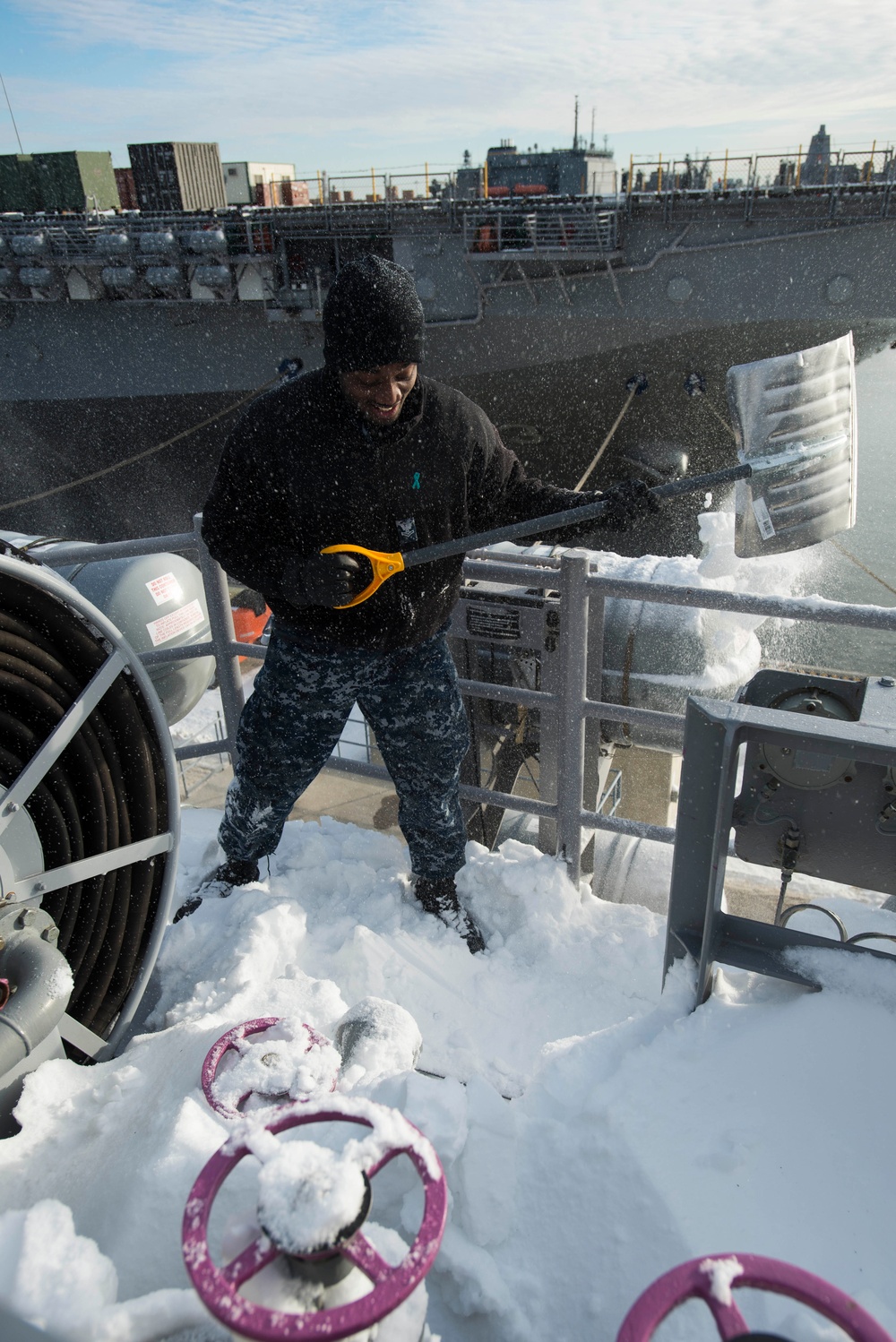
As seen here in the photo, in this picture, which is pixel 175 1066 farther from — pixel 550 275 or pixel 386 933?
pixel 550 275

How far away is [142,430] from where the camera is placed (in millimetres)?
15922

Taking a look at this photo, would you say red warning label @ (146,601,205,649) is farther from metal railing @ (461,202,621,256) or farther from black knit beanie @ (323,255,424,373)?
metal railing @ (461,202,621,256)

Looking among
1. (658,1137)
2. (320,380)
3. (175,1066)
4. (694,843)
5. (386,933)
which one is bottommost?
(386,933)

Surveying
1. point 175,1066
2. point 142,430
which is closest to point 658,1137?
point 175,1066

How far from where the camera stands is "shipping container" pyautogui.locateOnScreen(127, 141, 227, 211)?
55.9ft

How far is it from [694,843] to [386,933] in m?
1.35

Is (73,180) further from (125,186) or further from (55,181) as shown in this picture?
(125,186)

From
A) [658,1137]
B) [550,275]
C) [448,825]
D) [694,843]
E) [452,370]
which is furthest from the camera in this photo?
[452,370]

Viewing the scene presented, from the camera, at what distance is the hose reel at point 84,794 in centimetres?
170

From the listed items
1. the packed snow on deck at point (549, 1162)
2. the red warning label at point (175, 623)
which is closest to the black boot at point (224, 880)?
the packed snow on deck at point (549, 1162)

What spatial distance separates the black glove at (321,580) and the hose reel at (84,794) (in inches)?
18.2

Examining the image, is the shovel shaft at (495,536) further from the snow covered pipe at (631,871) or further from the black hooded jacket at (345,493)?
the snow covered pipe at (631,871)

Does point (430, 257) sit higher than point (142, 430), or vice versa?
point (430, 257)

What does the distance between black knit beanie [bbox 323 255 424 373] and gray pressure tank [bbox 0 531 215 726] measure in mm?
3268
